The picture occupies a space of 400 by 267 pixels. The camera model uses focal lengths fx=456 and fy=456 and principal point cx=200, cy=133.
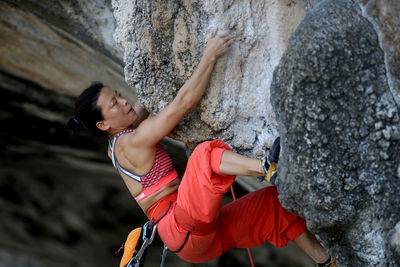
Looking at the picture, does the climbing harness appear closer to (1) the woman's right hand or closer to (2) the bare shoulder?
(2) the bare shoulder

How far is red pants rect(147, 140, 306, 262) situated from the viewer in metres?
1.06

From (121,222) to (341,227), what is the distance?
86.5 inches

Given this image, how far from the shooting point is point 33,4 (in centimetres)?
179

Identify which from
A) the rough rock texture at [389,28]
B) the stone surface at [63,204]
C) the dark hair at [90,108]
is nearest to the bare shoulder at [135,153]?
the dark hair at [90,108]

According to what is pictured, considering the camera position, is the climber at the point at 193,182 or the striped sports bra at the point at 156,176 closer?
the climber at the point at 193,182

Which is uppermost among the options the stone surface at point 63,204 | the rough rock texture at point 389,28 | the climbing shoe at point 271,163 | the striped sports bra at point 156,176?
the rough rock texture at point 389,28

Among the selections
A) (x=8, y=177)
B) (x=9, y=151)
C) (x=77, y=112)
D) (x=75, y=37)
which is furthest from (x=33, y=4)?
(x=8, y=177)

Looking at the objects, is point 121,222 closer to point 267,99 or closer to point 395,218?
point 267,99

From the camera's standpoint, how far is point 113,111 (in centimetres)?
135

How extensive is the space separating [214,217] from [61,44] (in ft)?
3.95

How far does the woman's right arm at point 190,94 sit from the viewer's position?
113 cm

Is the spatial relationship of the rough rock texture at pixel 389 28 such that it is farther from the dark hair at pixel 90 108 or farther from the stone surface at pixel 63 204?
the stone surface at pixel 63 204

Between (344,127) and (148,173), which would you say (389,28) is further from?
(148,173)

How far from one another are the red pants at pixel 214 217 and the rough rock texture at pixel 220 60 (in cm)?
17
